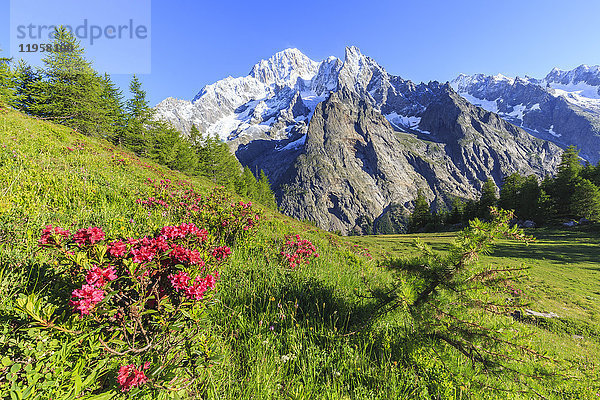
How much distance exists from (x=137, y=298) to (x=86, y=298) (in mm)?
532

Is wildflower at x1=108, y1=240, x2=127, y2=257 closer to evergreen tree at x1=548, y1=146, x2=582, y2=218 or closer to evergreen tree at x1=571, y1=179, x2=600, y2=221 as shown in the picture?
evergreen tree at x1=571, y1=179, x2=600, y2=221

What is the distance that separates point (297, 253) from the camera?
547cm

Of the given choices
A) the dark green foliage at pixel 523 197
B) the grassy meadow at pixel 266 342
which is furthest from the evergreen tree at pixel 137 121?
the dark green foliage at pixel 523 197

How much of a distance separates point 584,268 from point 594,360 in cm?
1441

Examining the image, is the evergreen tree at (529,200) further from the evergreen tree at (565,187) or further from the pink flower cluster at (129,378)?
the pink flower cluster at (129,378)

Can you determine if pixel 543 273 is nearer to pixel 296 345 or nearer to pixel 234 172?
pixel 296 345

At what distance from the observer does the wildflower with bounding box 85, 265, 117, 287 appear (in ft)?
5.37

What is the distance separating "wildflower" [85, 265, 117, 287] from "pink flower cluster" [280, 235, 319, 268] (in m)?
3.40

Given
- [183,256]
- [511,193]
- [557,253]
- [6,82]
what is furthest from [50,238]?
[511,193]

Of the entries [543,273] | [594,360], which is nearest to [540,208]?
[543,273]

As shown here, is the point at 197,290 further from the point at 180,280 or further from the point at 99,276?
the point at 99,276

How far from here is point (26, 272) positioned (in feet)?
7.84

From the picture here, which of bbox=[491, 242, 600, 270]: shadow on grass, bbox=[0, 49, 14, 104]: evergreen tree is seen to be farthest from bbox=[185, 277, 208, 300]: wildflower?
bbox=[0, 49, 14, 104]: evergreen tree

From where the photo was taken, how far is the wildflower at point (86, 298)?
5.01 feet
